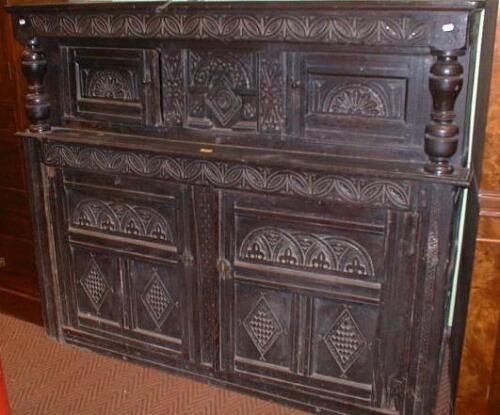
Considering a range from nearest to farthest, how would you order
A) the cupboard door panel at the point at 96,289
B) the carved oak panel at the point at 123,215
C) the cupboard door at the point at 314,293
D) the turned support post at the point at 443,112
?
the turned support post at the point at 443,112
the cupboard door at the point at 314,293
the carved oak panel at the point at 123,215
the cupboard door panel at the point at 96,289

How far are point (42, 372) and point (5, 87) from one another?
1262 millimetres

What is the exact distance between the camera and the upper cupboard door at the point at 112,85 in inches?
85.5

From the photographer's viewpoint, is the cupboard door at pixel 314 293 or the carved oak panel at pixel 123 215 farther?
the carved oak panel at pixel 123 215

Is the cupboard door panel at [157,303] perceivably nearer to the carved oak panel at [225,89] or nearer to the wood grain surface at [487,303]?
the carved oak panel at [225,89]

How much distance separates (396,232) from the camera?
186cm

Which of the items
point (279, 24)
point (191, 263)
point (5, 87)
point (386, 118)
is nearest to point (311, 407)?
point (191, 263)

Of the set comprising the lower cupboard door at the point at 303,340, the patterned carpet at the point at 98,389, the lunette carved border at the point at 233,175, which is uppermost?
the lunette carved border at the point at 233,175

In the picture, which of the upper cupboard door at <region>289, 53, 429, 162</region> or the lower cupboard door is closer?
the upper cupboard door at <region>289, 53, 429, 162</region>

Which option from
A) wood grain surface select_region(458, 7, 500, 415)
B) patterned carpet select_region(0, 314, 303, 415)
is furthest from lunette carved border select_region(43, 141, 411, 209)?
patterned carpet select_region(0, 314, 303, 415)

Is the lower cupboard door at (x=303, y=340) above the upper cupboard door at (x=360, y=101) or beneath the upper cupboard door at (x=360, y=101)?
beneath

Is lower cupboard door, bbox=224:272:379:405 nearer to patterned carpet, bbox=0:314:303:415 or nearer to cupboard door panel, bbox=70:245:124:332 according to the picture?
patterned carpet, bbox=0:314:303:415

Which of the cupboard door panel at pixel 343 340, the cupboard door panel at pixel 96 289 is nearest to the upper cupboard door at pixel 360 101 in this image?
the cupboard door panel at pixel 343 340

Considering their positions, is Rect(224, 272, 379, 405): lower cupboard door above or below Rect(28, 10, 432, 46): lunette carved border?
below

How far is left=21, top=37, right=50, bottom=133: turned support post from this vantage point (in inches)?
91.0
